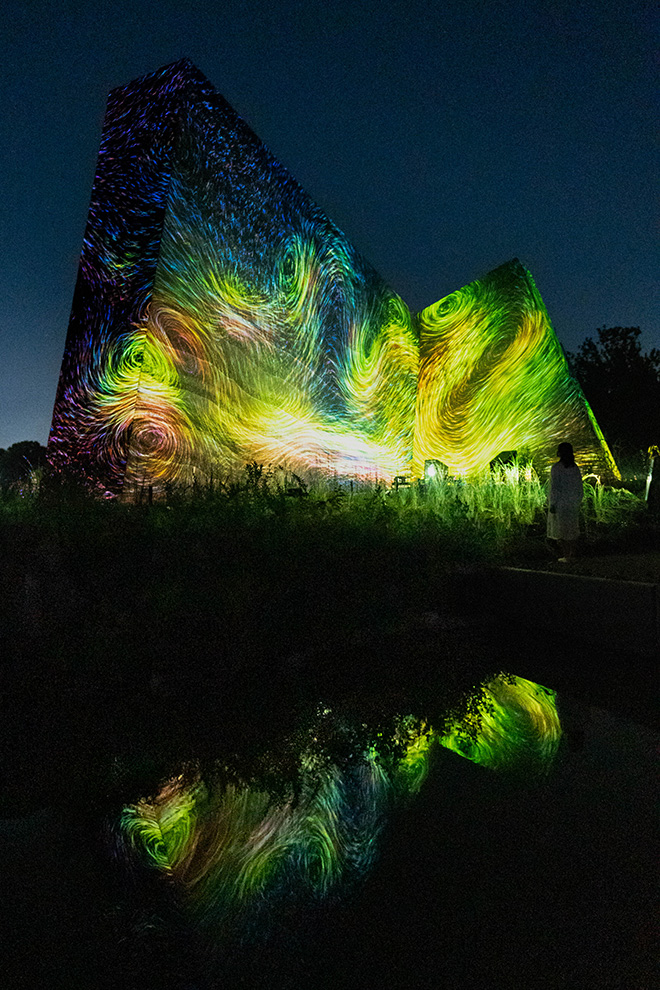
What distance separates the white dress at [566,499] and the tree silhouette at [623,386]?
24999mm

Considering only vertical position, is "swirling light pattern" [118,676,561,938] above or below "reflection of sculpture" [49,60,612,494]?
below

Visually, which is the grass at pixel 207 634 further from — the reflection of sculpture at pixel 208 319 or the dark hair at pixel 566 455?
the reflection of sculpture at pixel 208 319

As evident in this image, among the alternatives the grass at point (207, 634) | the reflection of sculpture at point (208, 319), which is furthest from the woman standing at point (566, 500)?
the reflection of sculpture at point (208, 319)

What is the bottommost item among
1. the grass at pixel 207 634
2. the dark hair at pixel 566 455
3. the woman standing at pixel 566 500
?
the grass at pixel 207 634

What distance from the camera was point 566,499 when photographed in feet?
25.1

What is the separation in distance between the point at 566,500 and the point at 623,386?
29.9 meters

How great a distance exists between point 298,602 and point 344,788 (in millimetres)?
2344

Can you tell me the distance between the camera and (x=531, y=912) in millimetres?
2053

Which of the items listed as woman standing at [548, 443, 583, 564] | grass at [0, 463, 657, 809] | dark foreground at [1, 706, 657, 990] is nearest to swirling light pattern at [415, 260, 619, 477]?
woman standing at [548, 443, 583, 564]

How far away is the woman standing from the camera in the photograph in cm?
761

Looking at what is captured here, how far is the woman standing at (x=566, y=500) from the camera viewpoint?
7605mm

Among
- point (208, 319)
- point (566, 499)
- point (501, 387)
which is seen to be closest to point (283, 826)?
point (566, 499)

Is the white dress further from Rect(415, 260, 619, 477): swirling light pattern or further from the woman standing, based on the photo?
Rect(415, 260, 619, 477): swirling light pattern

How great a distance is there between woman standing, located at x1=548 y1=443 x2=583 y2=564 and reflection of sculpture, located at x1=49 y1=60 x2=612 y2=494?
15.0 ft
